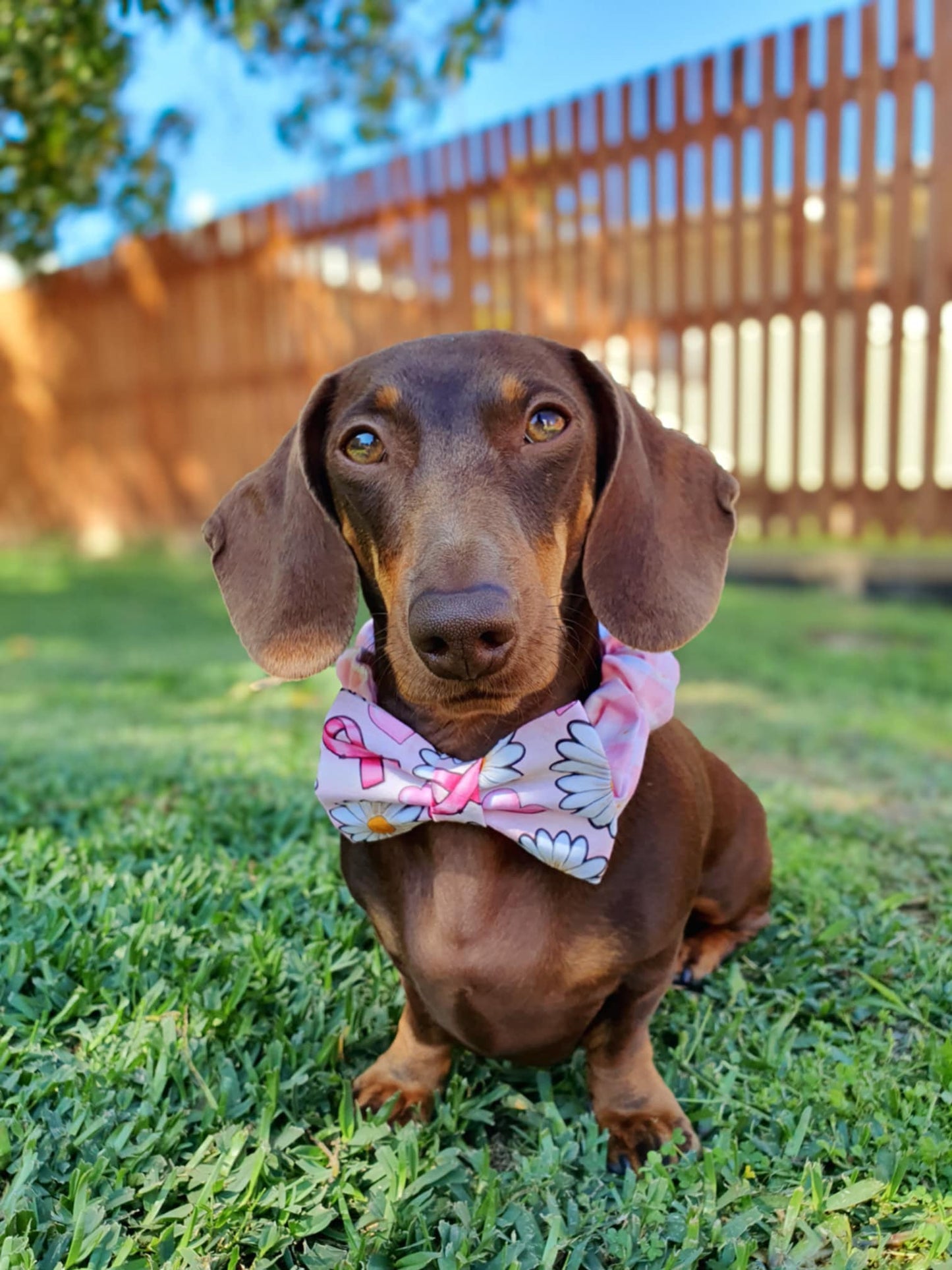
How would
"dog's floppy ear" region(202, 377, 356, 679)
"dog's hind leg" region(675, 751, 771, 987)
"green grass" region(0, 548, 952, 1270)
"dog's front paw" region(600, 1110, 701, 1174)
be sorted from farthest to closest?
"dog's hind leg" region(675, 751, 771, 987) < "dog's floppy ear" region(202, 377, 356, 679) < "dog's front paw" region(600, 1110, 701, 1174) < "green grass" region(0, 548, 952, 1270)

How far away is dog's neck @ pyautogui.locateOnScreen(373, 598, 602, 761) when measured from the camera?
204 centimetres

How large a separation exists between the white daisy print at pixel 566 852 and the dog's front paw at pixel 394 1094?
24.1 inches

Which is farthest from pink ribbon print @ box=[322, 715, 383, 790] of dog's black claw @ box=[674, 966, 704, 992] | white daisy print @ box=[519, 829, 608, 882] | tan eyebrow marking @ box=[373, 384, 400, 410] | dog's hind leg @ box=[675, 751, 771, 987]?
dog's black claw @ box=[674, 966, 704, 992]

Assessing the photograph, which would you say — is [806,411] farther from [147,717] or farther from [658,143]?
[147,717]

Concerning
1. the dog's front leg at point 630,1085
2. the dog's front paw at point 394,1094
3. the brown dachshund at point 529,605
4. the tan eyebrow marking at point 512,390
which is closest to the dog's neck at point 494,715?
the brown dachshund at point 529,605

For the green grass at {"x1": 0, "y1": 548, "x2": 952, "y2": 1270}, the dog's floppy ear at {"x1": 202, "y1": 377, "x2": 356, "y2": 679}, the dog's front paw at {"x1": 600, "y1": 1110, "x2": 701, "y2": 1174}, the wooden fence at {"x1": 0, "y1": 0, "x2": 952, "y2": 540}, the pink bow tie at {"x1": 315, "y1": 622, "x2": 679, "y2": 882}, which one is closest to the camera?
the green grass at {"x1": 0, "y1": 548, "x2": 952, "y2": 1270}

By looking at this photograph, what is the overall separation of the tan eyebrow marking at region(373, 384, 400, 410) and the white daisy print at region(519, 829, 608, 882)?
0.83m

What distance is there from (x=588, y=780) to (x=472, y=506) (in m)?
0.52

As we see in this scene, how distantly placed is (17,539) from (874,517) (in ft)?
36.8

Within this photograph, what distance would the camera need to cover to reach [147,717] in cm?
478

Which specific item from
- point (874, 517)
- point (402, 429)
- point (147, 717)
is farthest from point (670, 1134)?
point (874, 517)

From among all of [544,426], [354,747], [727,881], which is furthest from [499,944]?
[544,426]

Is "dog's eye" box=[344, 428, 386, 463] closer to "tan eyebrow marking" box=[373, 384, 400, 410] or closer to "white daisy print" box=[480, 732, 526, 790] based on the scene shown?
"tan eyebrow marking" box=[373, 384, 400, 410]

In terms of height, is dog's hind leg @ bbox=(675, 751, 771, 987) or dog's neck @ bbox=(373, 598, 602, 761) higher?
dog's neck @ bbox=(373, 598, 602, 761)
